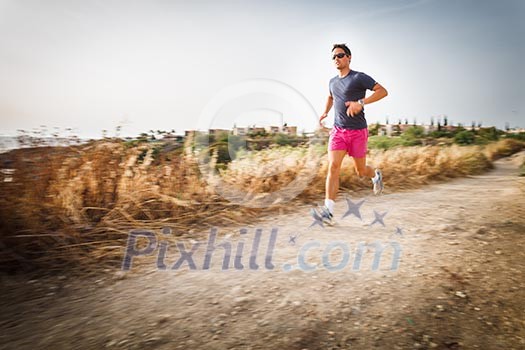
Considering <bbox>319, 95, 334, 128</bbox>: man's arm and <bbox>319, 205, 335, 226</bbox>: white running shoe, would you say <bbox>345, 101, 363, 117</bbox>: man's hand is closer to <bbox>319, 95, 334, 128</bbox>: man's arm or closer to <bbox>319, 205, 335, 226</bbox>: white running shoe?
<bbox>319, 95, 334, 128</bbox>: man's arm

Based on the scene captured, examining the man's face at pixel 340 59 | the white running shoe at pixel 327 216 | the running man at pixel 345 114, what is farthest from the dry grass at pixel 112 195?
the man's face at pixel 340 59

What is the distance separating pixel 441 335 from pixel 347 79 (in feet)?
9.00

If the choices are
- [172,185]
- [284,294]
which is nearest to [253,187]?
[172,185]

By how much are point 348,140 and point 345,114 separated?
11.2 inches

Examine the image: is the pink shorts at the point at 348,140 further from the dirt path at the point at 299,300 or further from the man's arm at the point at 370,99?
the dirt path at the point at 299,300

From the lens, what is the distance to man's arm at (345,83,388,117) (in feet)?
11.8

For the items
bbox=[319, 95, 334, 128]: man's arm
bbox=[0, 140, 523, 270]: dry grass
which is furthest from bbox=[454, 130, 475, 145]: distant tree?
bbox=[319, 95, 334, 128]: man's arm

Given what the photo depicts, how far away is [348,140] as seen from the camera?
3.87m

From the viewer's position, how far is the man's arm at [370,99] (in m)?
3.60

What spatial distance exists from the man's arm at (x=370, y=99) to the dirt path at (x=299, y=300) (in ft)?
4.14

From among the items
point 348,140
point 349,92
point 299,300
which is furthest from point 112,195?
point 349,92

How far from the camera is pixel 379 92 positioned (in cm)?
363

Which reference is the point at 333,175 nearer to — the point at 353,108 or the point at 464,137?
the point at 353,108

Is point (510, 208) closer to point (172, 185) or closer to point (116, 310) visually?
point (172, 185)
